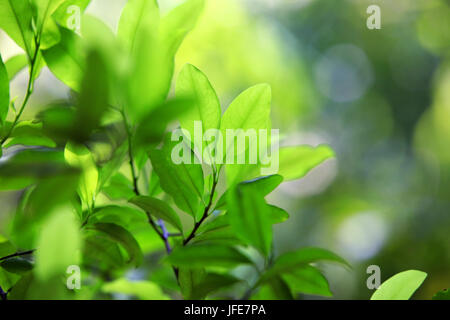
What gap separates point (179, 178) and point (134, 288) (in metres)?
0.04

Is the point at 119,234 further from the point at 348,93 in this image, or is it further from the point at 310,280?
the point at 348,93

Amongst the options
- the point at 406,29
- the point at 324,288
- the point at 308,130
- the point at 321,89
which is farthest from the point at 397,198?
the point at 324,288

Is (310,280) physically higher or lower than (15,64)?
lower

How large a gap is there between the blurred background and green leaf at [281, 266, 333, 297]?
114 centimetres

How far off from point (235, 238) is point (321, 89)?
1802mm

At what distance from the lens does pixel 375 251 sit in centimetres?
112

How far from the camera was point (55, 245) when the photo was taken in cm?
11

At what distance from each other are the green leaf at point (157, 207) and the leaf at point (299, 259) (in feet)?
0.16

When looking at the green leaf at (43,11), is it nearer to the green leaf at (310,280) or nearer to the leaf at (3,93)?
the leaf at (3,93)

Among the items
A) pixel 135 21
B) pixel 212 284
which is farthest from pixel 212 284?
pixel 135 21

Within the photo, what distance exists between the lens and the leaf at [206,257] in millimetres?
127

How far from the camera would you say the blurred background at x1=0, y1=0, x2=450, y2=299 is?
1.43m

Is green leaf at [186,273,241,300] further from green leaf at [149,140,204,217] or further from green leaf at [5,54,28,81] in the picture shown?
green leaf at [5,54,28,81]

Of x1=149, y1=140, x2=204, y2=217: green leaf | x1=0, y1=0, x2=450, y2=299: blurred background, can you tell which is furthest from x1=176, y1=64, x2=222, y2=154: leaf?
x1=0, y1=0, x2=450, y2=299: blurred background
